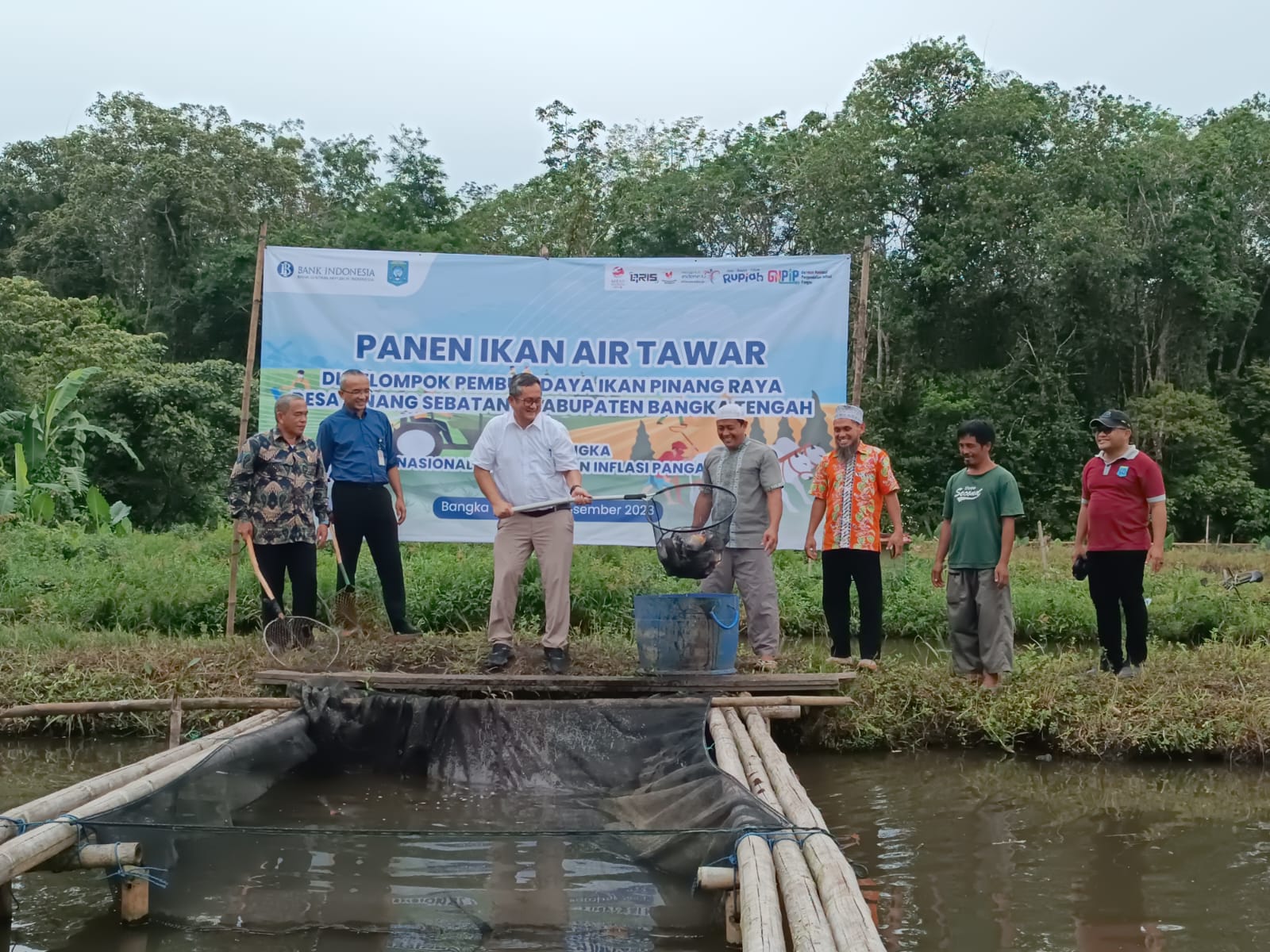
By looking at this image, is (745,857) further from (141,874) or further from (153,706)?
(153,706)

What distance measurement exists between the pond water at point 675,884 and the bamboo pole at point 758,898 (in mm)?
336

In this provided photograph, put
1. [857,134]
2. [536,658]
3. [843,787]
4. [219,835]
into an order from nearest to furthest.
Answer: [219,835] < [843,787] < [536,658] < [857,134]

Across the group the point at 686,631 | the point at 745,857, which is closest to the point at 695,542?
the point at 686,631

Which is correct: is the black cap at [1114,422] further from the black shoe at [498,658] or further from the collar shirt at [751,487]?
the black shoe at [498,658]

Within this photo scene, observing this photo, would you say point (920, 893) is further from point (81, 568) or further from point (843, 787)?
point (81, 568)

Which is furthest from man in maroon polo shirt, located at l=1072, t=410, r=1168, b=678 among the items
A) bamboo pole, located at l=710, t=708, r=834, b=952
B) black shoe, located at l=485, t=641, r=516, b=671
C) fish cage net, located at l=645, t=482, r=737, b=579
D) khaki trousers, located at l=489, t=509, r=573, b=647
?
black shoe, located at l=485, t=641, r=516, b=671

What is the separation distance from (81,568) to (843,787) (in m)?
7.15

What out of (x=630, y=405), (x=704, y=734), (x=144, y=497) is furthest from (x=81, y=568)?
(x=144, y=497)

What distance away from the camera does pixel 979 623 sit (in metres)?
6.36

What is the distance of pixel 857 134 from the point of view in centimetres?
2425

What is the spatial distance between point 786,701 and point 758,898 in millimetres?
2682

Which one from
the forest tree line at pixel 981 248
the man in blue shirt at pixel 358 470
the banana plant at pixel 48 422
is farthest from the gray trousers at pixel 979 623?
the forest tree line at pixel 981 248

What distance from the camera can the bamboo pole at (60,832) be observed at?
3.36 m

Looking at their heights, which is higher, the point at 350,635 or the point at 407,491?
the point at 407,491
